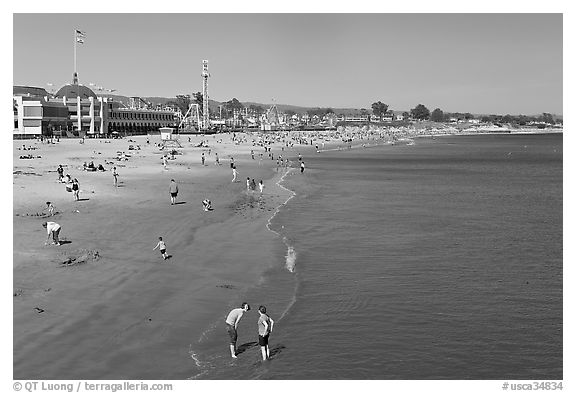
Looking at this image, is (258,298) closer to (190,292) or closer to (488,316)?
(190,292)

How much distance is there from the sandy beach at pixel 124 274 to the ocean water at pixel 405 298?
0.94m

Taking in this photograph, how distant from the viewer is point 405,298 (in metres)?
17.2

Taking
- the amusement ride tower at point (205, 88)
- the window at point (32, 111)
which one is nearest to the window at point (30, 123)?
the window at point (32, 111)

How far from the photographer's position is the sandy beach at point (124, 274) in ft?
40.0

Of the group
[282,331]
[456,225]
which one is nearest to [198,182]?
[456,225]

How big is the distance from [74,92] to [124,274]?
100 metres

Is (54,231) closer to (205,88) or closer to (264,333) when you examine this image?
(264,333)

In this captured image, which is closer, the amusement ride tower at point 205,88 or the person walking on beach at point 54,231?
the person walking on beach at point 54,231

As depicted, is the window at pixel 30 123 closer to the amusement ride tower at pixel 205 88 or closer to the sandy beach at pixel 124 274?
the sandy beach at pixel 124 274

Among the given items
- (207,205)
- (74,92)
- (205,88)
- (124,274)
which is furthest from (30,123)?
(124,274)

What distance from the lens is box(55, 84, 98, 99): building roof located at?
108875mm

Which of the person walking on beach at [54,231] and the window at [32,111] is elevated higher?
the window at [32,111]

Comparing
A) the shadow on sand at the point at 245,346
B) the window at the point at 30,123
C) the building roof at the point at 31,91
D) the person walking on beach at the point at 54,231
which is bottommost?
the shadow on sand at the point at 245,346

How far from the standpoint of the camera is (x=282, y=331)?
1442 centimetres
